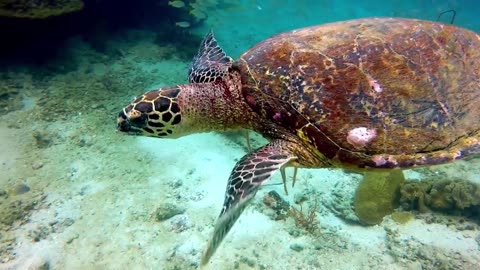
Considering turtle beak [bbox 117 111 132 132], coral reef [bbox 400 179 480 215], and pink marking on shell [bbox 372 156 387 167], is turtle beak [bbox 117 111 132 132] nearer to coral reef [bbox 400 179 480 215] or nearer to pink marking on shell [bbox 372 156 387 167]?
pink marking on shell [bbox 372 156 387 167]

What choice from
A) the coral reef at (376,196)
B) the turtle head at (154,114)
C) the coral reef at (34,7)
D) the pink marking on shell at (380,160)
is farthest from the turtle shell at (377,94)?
the coral reef at (34,7)

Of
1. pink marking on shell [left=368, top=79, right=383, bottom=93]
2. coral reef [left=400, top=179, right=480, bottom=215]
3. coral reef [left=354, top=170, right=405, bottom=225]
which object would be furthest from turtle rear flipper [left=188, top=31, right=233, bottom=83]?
coral reef [left=400, top=179, right=480, bottom=215]

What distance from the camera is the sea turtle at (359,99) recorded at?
Result: 2.44 m

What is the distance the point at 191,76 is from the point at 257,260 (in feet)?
7.44

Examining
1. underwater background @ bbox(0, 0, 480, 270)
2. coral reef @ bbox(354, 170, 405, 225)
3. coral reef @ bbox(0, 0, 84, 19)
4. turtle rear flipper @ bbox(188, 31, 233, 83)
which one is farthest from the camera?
coral reef @ bbox(0, 0, 84, 19)

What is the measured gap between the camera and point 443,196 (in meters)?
4.62

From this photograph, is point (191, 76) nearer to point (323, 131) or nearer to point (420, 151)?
point (323, 131)

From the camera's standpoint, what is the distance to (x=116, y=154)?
5098mm

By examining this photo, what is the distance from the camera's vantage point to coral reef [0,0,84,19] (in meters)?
5.75

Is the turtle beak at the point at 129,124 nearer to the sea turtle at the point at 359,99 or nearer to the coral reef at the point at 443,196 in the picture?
the sea turtle at the point at 359,99

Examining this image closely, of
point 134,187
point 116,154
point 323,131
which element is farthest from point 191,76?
point 116,154

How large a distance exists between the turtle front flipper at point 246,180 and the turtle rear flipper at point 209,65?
982 millimetres

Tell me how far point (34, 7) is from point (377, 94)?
650cm

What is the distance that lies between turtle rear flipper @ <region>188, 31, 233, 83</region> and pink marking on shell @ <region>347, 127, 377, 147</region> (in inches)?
54.2
